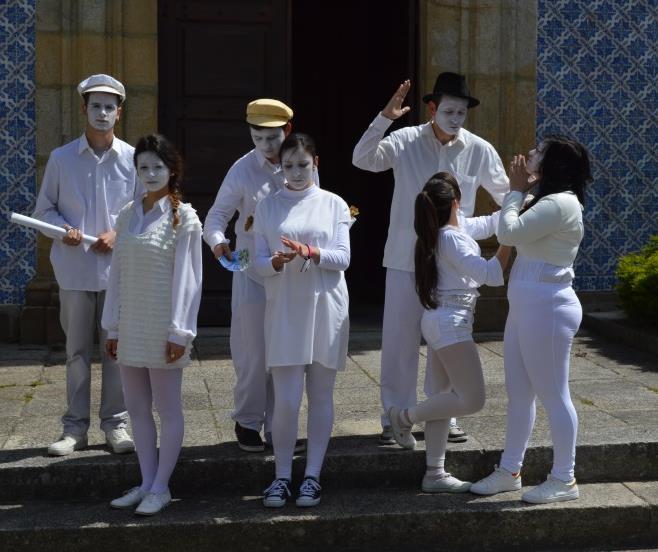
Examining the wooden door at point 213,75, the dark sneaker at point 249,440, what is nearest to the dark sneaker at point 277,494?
the dark sneaker at point 249,440

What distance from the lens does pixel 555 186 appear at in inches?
221

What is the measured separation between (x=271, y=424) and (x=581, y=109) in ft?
16.4

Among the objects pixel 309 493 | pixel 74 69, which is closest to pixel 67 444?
pixel 309 493


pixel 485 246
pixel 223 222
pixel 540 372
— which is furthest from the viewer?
pixel 485 246

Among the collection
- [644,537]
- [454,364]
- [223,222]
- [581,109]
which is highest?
[581,109]

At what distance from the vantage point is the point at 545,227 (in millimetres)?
5492

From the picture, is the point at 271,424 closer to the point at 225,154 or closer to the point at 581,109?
the point at 225,154

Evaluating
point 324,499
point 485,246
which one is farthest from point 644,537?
point 485,246

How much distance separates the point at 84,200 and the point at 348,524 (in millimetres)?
2012

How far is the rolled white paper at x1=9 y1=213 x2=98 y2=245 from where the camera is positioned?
587cm

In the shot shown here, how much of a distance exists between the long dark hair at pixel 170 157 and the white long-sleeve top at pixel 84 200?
1.83 feet

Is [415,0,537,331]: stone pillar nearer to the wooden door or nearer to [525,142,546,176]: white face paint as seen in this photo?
the wooden door

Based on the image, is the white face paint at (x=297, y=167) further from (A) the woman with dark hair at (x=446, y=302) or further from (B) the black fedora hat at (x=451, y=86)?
(B) the black fedora hat at (x=451, y=86)

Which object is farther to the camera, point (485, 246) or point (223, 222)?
point (485, 246)
